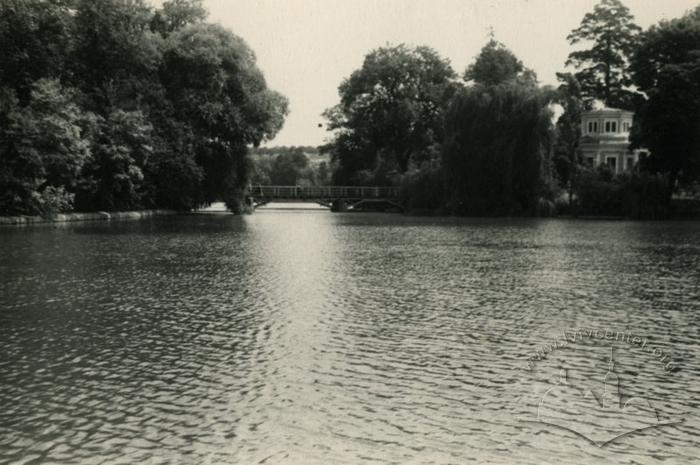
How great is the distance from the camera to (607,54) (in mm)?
94375

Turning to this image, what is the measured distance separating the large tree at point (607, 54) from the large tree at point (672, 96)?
20.9 meters

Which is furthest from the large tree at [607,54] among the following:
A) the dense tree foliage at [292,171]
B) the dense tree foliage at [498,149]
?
the dense tree foliage at [292,171]

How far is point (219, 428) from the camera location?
6801mm

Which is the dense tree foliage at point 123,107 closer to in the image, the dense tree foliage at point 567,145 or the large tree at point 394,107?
the dense tree foliage at point 567,145

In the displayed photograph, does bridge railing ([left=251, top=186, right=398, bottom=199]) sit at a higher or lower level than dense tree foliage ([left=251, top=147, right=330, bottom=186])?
lower

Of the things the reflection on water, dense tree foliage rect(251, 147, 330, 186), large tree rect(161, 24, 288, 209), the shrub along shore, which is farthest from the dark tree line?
dense tree foliage rect(251, 147, 330, 186)

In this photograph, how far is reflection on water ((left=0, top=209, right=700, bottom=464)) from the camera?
254 inches

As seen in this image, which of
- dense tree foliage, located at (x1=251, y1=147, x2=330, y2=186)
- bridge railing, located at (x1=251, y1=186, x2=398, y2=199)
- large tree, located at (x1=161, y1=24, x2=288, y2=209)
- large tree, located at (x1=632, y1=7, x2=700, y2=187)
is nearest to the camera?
large tree, located at (x1=161, y1=24, x2=288, y2=209)

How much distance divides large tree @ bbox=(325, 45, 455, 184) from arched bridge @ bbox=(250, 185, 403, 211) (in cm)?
244

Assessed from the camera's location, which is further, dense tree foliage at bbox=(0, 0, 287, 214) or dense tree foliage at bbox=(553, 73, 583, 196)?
dense tree foliage at bbox=(553, 73, 583, 196)

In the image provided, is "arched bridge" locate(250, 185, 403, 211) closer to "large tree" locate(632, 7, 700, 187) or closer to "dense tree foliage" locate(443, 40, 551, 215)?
"dense tree foliage" locate(443, 40, 551, 215)

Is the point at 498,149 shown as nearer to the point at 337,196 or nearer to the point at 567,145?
the point at 567,145

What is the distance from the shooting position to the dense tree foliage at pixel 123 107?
44.9 metres

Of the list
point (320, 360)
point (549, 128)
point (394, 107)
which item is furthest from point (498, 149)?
point (320, 360)
